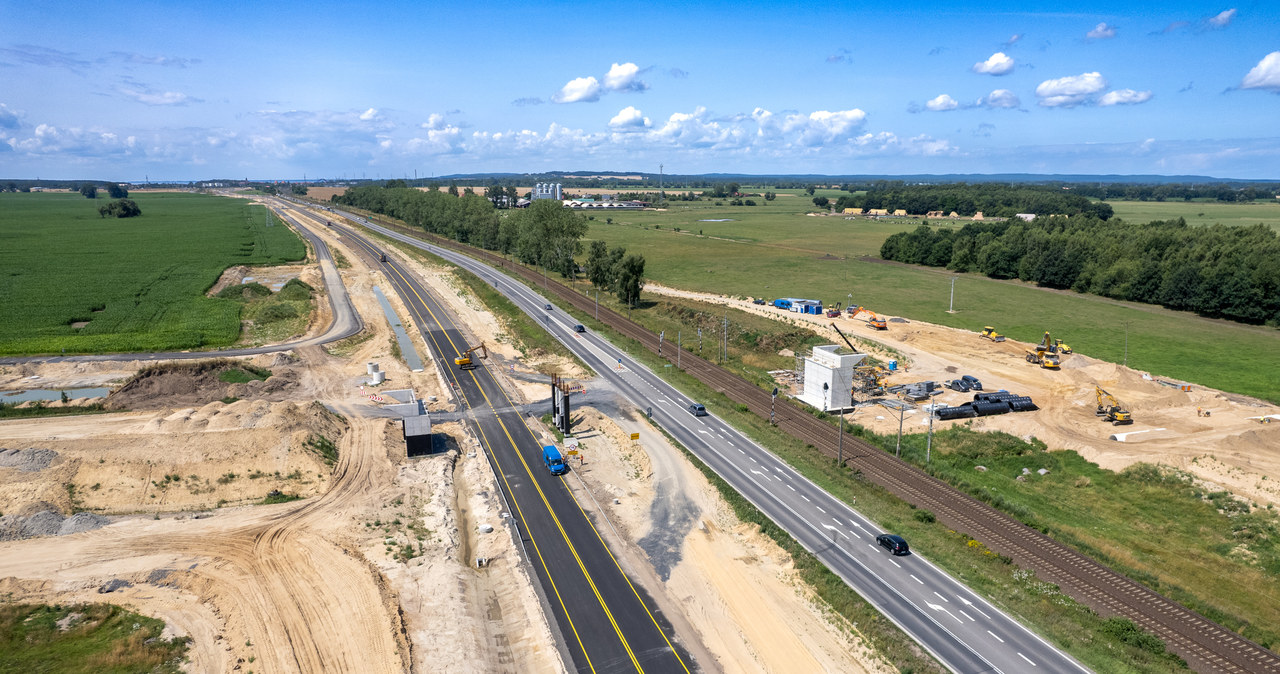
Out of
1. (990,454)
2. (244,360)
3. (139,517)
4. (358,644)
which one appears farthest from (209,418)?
(990,454)

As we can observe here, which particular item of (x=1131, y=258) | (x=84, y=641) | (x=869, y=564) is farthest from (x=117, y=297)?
(x=1131, y=258)

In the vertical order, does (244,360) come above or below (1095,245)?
below

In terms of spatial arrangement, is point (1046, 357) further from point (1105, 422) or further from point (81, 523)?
point (81, 523)

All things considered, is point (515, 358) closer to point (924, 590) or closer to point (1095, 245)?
point (924, 590)

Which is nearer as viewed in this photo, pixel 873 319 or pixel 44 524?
pixel 44 524

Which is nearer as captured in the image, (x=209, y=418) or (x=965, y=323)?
(x=209, y=418)

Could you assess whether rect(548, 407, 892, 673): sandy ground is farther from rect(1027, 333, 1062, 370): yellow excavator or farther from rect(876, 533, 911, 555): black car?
rect(1027, 333, 1062, 370): yellow excavator
